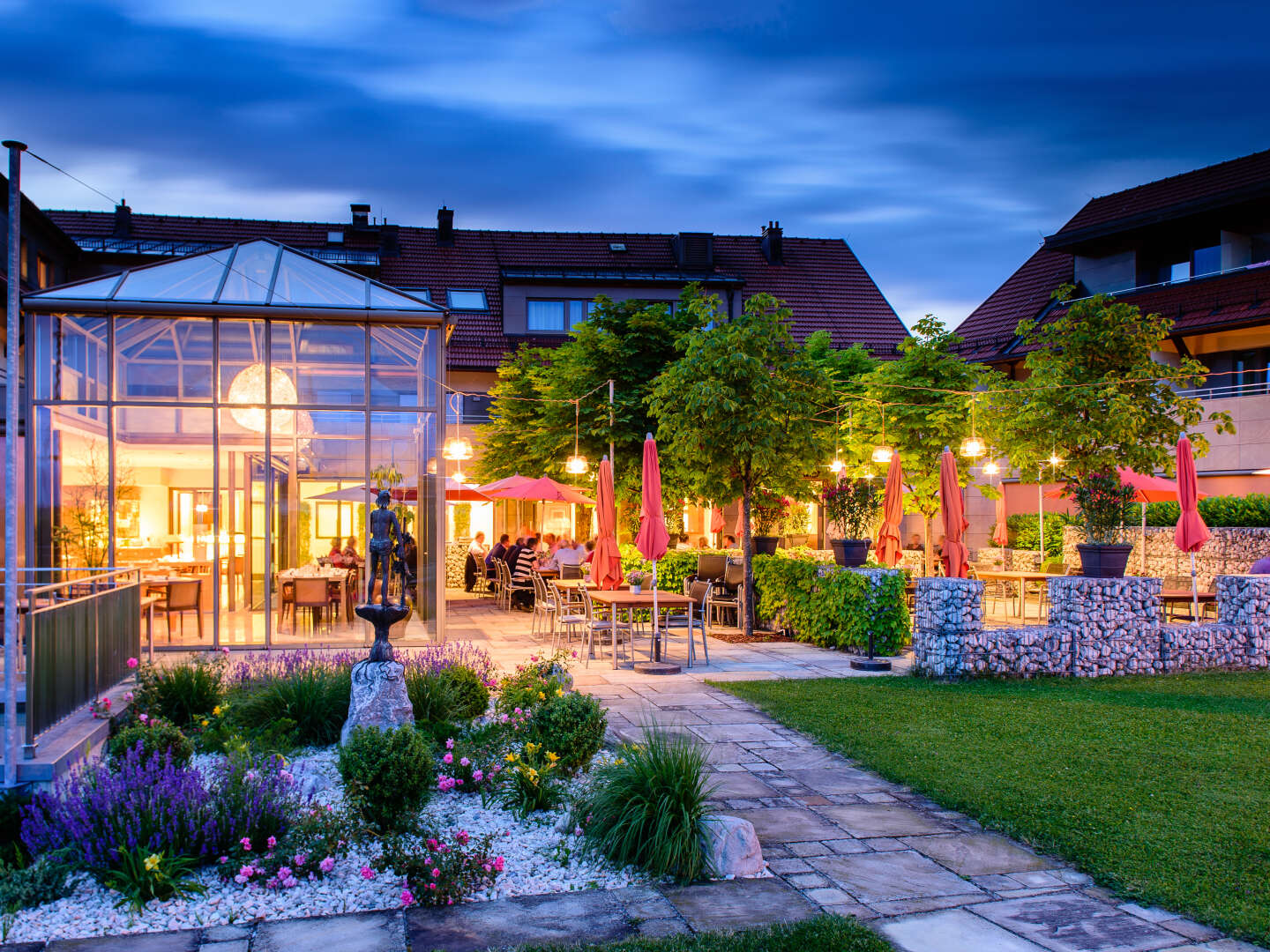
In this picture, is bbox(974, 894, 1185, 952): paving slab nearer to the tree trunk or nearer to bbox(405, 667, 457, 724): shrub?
bbox(405, 667, 457, 724): shrub

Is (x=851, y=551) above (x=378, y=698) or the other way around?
above

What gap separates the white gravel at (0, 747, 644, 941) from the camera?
153 inches

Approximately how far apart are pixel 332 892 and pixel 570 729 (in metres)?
1.95

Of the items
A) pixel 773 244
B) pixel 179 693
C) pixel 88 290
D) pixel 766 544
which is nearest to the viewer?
pixel 179 693

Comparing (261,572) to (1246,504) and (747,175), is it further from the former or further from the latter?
(1246,504)

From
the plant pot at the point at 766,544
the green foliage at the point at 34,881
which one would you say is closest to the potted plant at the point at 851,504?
the plant pot at the point at 766,544

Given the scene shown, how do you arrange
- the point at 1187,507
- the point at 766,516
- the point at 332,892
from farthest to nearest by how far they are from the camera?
the point at 766,516 < the point at 1187,507 < the point at 332,892

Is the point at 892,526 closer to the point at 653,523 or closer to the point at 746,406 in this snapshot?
the point at 746,406

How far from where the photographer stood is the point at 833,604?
1234 cm

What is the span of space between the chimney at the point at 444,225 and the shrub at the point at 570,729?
2584 centimetres

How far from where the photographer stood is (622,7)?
26.6ft

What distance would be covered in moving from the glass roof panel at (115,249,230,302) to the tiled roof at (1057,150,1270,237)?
21.0 m

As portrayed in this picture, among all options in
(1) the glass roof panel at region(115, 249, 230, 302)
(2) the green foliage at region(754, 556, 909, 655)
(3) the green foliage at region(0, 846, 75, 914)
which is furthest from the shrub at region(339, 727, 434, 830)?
(1) the glass roof panel at region(115, 249, 230, 302)

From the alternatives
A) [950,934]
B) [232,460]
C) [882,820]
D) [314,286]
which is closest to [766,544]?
[314,286]
